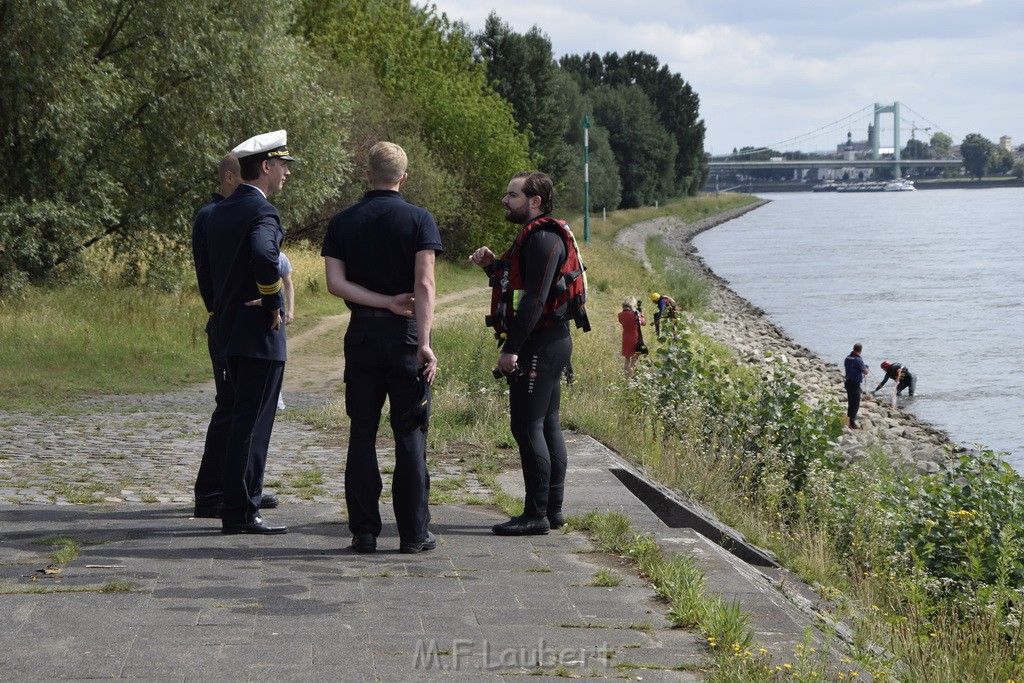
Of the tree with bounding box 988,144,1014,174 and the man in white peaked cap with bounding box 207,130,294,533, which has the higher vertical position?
the tree with bounding box 988,144,1014,174

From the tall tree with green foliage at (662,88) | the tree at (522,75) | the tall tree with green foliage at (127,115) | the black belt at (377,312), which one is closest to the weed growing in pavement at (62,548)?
the black belt at (377,312)

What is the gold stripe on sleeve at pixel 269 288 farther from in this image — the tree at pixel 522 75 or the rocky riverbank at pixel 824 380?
the tree at pixel 522 75

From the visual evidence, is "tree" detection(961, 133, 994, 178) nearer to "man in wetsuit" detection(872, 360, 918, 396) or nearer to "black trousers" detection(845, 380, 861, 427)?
"man in wetsuit" detection(872, 360, 918, 396)

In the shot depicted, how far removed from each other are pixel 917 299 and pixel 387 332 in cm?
4660

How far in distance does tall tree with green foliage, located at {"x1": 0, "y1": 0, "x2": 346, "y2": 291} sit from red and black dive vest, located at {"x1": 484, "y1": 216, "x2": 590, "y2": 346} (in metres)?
14.8

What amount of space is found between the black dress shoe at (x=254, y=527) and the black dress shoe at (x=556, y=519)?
136 centimetres

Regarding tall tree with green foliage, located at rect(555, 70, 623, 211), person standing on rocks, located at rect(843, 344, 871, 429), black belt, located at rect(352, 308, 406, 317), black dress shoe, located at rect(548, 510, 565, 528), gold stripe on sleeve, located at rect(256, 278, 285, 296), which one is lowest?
person standing on rocks, located at rect(843, 344, 871, 429)

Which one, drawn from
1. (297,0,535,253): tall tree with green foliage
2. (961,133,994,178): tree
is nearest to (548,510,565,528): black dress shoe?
(297,0,535,253): tall tree with green foliage

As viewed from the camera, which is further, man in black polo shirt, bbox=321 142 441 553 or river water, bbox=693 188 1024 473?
river water, bbox=693 188 1024 473

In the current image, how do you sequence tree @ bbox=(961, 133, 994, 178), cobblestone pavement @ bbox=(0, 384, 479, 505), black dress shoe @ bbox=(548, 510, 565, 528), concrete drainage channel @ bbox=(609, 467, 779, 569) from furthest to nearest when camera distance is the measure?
1. tree @ bbox=(961, 133, 994, 178)
2. cobblestone pavement @ bbox=(0, 384, 479, 505)
3. concrete drainage channel @ bbox=(609, 467, 779, 569)
4. black dress shoe @ bbox=(548, 510, 565, 528)

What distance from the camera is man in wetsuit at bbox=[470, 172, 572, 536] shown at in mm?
5949

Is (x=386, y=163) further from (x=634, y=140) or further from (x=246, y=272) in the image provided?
(x=634, y=140)

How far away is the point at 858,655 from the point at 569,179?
61916 millimetres

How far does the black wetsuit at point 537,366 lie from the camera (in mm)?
5941
